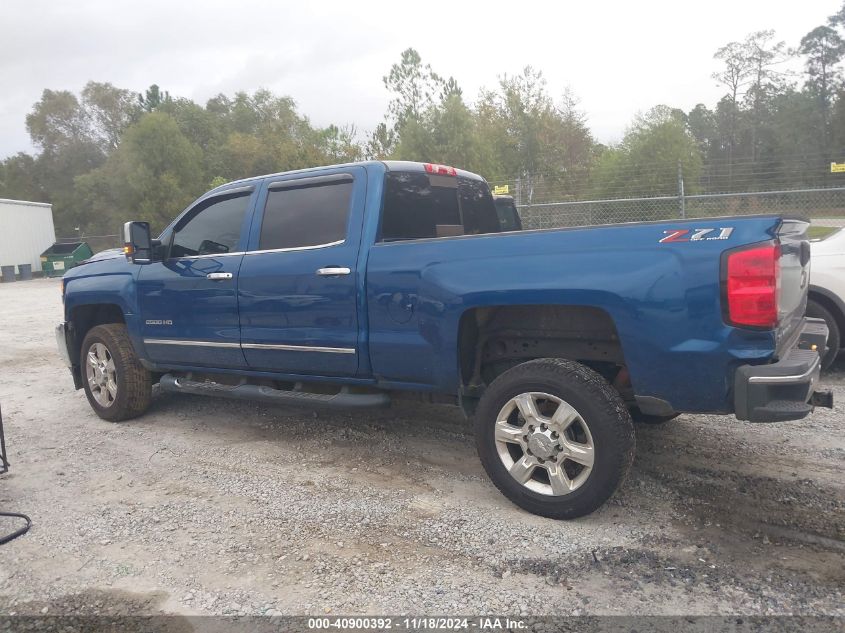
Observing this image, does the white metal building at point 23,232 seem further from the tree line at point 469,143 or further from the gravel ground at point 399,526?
the gravel ground at point 399,526

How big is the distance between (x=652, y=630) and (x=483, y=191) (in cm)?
367

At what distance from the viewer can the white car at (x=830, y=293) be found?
593 centimetres

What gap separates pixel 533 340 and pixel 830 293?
12.1ft

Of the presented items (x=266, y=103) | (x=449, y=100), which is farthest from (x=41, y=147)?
(x=449, y=100)

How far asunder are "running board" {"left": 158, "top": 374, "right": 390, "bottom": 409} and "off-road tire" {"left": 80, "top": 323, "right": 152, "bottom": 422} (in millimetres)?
308

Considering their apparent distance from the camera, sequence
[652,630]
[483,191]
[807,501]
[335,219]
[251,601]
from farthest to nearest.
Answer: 1. [483,191]
2. [335,219]
3. [807,501]
4. [251,601]
5. [652,630]

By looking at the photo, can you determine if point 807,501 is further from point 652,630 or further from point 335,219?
point 335,219

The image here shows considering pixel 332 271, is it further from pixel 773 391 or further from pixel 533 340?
pixel 773 391

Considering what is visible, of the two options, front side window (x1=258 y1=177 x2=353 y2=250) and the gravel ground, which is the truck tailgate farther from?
front side window (x1=258 y1=177 x2=353 y2=250)

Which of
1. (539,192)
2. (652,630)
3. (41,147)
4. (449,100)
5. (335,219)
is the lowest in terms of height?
(652,630)

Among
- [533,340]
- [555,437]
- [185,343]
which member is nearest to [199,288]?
[185,343]

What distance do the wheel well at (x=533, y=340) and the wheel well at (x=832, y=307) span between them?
335 centimetres

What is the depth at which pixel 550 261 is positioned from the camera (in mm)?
3408

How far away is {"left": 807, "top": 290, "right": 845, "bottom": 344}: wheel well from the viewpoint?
5.95 metres
